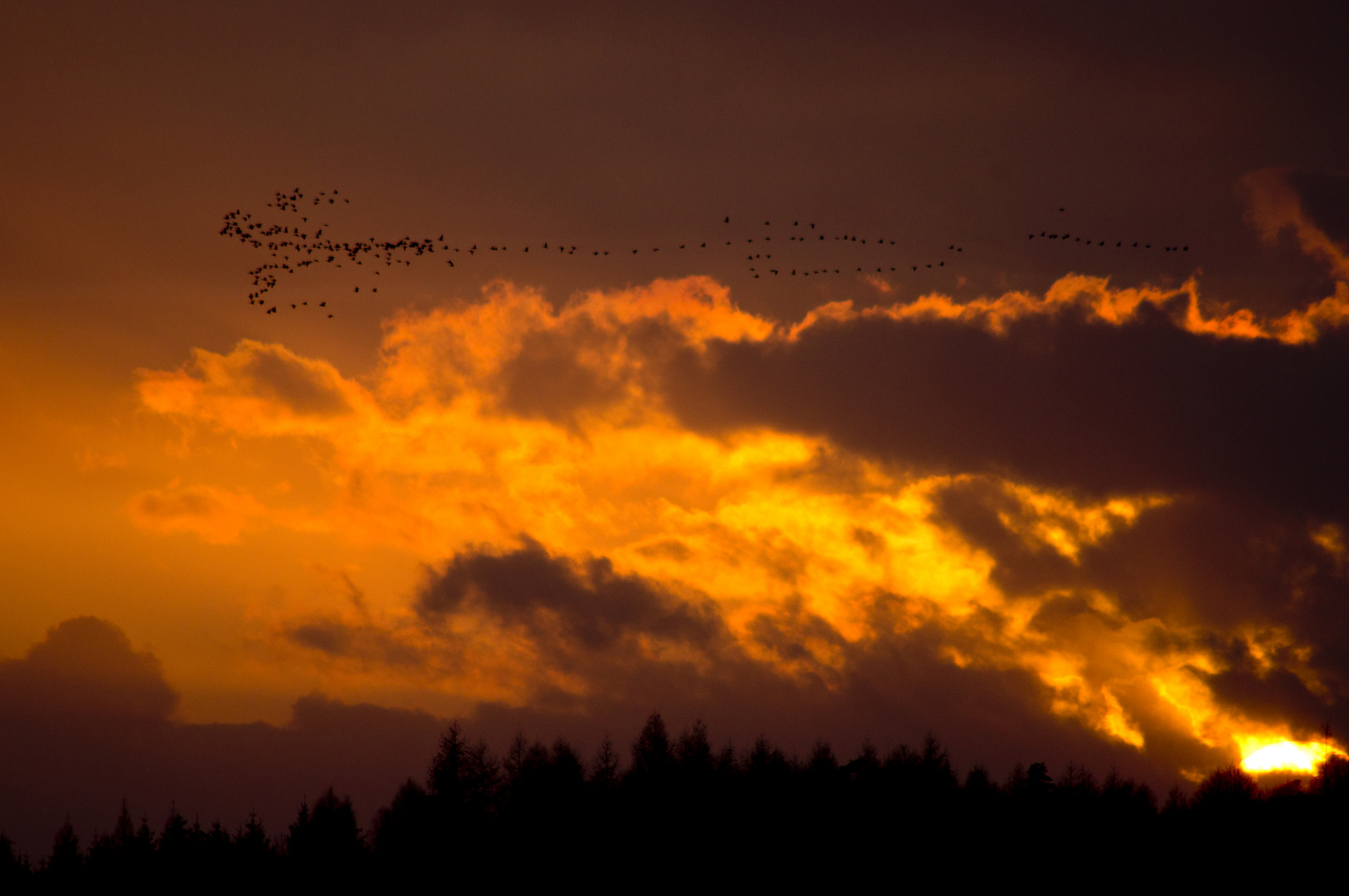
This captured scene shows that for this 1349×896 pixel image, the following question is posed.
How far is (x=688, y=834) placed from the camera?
116 m

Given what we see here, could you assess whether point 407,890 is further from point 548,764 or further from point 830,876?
point 830,876

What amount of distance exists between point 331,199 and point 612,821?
240 feet

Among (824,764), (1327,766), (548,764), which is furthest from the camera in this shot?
(1327,766)

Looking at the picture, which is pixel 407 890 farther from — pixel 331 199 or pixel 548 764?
pixel 331 199

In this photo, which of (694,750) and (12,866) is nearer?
(12,866)

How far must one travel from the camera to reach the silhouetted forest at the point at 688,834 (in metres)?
108

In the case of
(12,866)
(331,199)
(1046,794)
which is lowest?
(12,866)

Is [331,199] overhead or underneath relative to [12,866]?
overhead

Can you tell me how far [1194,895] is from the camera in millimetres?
109750

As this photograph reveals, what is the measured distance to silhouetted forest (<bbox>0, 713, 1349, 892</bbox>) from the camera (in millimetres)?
108000

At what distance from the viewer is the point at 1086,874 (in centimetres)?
11438

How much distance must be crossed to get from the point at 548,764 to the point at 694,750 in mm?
18680

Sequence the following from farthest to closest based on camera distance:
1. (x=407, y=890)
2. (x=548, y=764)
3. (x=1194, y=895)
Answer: (x=548, y=764), (x=1194, y=895), (x=407, y=890)

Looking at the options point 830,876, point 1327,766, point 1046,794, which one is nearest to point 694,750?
point 830,876
